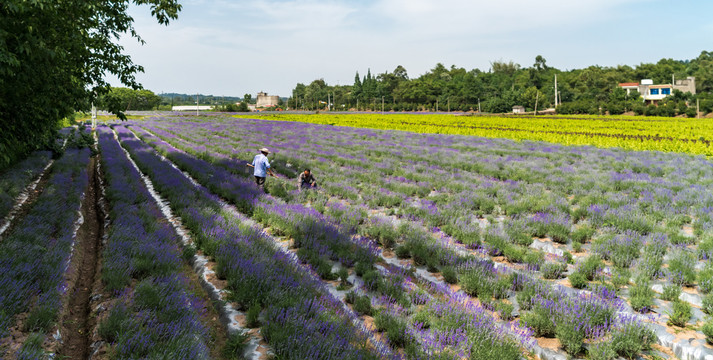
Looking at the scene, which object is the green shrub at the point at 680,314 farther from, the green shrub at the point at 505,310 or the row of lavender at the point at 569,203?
the green shrub at the point at 505,310

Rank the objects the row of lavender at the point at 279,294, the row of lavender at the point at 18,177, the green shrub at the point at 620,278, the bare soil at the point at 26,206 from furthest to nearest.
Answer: the row of lavender at the point at 18,177 → the bare soil at the point at 26,206 → the green shrub at the point at 620,278 → the row of lavender at the point at 279,294

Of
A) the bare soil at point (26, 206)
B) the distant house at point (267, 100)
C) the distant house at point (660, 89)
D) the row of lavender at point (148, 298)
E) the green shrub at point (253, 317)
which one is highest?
the distant house at point (267, 100)

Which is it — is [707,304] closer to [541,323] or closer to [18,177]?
[541,323]

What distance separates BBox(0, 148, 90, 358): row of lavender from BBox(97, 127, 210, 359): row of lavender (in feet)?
1.86

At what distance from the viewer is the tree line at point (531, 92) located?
77562 millimetres

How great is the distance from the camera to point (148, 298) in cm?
444

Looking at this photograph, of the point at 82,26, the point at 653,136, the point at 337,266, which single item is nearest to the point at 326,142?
the point at 82,26

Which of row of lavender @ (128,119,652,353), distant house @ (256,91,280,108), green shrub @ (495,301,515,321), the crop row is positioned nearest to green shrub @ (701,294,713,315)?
the crop row

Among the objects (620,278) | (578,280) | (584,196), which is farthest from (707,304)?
(584,196)

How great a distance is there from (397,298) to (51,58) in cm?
746

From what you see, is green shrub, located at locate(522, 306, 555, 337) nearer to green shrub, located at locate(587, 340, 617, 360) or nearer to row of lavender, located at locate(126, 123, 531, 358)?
row of lavender, located at locate(126, 123, 531, 358)

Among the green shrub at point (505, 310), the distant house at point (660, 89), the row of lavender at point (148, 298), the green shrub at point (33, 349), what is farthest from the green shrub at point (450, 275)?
the distant house at point (660, 89)

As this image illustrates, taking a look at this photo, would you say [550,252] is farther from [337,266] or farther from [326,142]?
[326,142]

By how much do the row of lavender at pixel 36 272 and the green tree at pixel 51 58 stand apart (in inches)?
53.0
